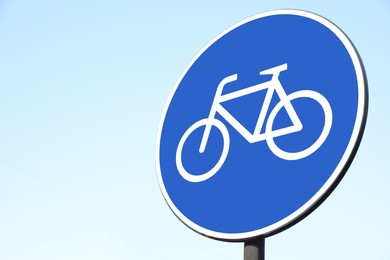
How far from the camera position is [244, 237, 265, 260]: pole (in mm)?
1431

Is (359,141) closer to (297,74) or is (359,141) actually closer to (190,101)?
(297,74)

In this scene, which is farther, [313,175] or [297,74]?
[297,74]

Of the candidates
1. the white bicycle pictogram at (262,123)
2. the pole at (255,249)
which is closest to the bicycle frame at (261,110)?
the white bicycle pictogram at (262,123)

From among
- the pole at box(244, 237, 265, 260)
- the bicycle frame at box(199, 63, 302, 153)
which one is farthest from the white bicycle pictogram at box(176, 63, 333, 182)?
the pole at box(244, 237, 265, 260)

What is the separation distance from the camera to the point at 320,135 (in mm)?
1452

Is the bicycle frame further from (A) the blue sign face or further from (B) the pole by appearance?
(B) the pole

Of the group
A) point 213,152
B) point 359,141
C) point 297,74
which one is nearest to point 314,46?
point 297,74

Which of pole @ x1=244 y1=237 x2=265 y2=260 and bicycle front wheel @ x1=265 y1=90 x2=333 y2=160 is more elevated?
bicycle front wheel @ x1=265 y1=90 x2=333 y2=160

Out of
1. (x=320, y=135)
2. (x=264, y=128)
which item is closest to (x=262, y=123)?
(x=264, y=128)

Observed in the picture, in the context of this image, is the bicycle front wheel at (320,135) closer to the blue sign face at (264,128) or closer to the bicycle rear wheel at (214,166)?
the blue sign face at (264,128)

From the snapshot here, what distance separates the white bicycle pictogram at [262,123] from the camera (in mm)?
1466

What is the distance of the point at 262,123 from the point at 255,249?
39 centimetres

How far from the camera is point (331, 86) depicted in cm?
150

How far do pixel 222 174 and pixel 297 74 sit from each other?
0.40 metres
